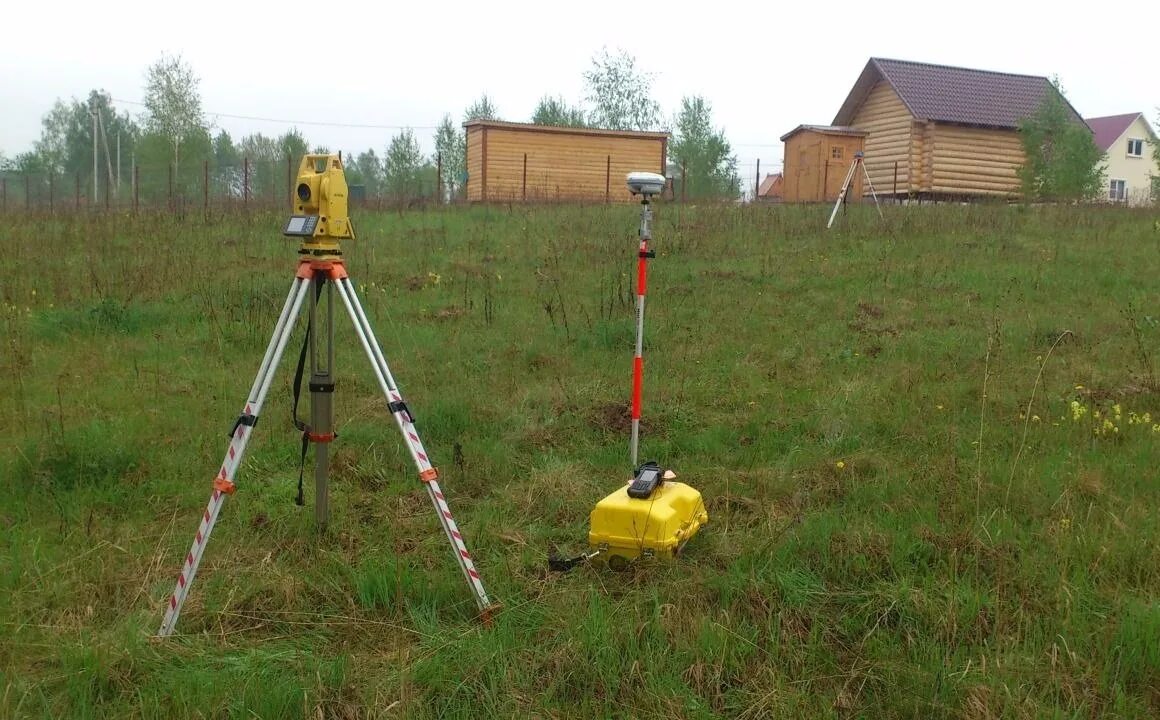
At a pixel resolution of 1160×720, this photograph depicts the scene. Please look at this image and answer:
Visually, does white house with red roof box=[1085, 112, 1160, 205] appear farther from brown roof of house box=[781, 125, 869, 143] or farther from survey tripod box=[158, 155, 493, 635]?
survey tripod box=[158, 155, 493, 635]

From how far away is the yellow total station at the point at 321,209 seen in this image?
11.2 ft

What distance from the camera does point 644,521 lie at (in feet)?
12.5

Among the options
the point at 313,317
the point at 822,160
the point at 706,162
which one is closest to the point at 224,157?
the point at 706,162

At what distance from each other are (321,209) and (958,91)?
95.4 feet

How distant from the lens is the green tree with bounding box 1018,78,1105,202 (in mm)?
22375

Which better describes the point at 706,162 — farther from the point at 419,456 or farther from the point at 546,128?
the point at 419,456

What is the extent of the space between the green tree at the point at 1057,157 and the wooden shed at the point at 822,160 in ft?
15.4

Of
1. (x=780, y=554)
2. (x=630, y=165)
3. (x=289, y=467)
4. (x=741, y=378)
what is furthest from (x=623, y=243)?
(x=630, y=165)

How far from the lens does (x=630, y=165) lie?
24.9 metres

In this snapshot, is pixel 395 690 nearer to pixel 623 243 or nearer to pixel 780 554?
pixel 780 554

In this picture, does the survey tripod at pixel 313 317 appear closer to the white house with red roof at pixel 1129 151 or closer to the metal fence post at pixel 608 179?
the metal fence post at pixel 608 179

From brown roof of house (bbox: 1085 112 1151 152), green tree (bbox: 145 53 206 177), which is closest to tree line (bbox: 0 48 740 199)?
green tree (bbox: 145 53 206 177)

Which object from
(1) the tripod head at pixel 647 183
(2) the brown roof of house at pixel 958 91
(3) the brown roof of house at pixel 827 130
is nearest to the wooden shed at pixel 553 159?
(3) the brown roof of house at pixel 827 130

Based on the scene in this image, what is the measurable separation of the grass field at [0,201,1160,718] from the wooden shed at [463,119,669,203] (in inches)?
558
